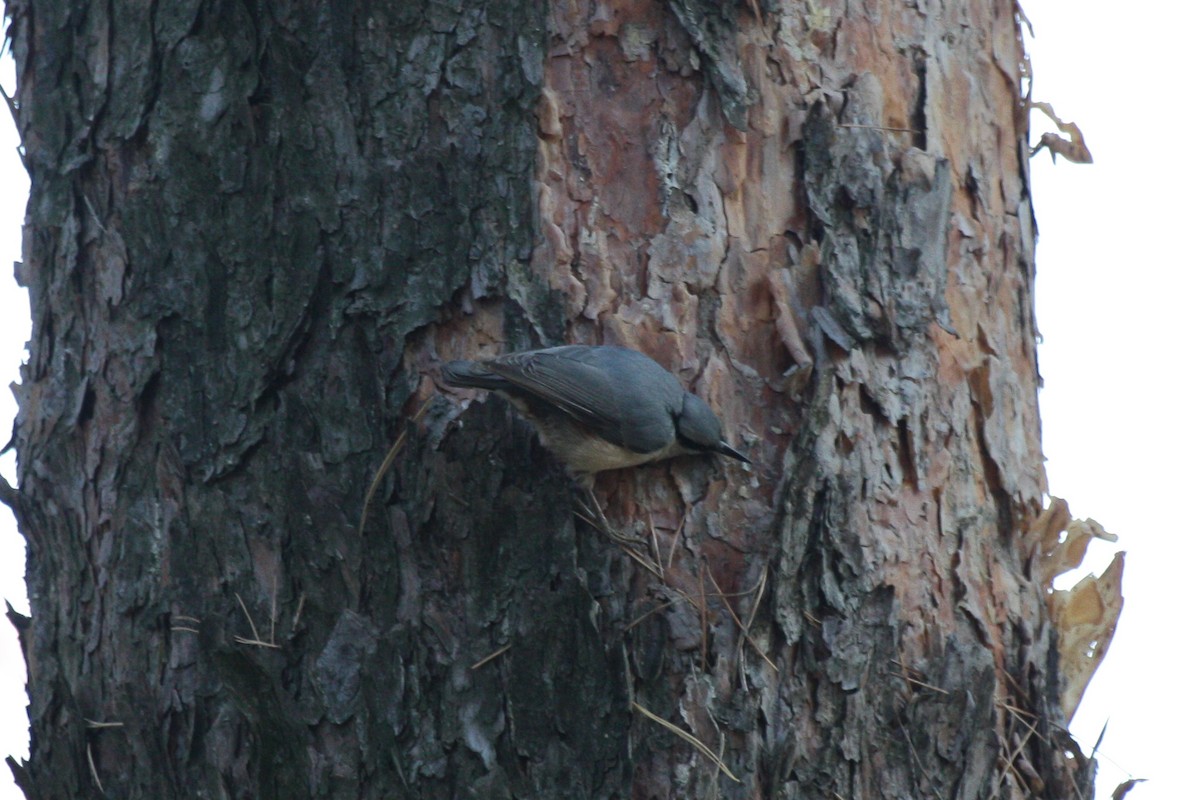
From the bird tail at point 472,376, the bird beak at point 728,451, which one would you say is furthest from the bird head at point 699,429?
the bird tail at point 472,376

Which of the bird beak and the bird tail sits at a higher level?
the bird tail

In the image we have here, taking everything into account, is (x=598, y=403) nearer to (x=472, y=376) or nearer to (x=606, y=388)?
(x=606, y=388)

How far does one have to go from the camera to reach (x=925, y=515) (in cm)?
203

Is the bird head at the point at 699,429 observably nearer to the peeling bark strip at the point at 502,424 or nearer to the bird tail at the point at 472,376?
the peeling bark strip at the point at 502,424

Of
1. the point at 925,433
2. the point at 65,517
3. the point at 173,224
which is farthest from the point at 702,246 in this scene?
the point at 65,517

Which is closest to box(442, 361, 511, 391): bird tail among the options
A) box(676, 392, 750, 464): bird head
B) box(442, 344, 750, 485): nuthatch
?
box(442, 344, 750, 485): nuthatch

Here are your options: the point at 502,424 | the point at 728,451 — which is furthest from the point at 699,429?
the point at 502,424

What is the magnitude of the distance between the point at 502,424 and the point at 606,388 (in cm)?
17

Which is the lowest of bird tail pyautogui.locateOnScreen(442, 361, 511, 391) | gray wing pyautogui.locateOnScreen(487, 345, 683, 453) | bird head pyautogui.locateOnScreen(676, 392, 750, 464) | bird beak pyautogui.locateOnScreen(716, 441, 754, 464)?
bird beak pyautogui.locateOnScreen(716, 441, 754, 464)

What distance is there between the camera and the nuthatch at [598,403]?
6.08ft

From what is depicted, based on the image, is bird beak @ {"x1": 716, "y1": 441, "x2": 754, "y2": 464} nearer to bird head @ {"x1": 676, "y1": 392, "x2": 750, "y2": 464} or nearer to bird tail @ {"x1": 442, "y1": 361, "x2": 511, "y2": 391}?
bird head @ {"x1": 676, "y1": 392, "x2": 750, "y2": 464}

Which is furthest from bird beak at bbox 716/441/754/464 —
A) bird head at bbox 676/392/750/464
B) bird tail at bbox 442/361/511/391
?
bird tail at bbox 442/361/511/391

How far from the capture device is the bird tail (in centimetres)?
187

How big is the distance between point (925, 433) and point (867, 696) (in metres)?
0.45
